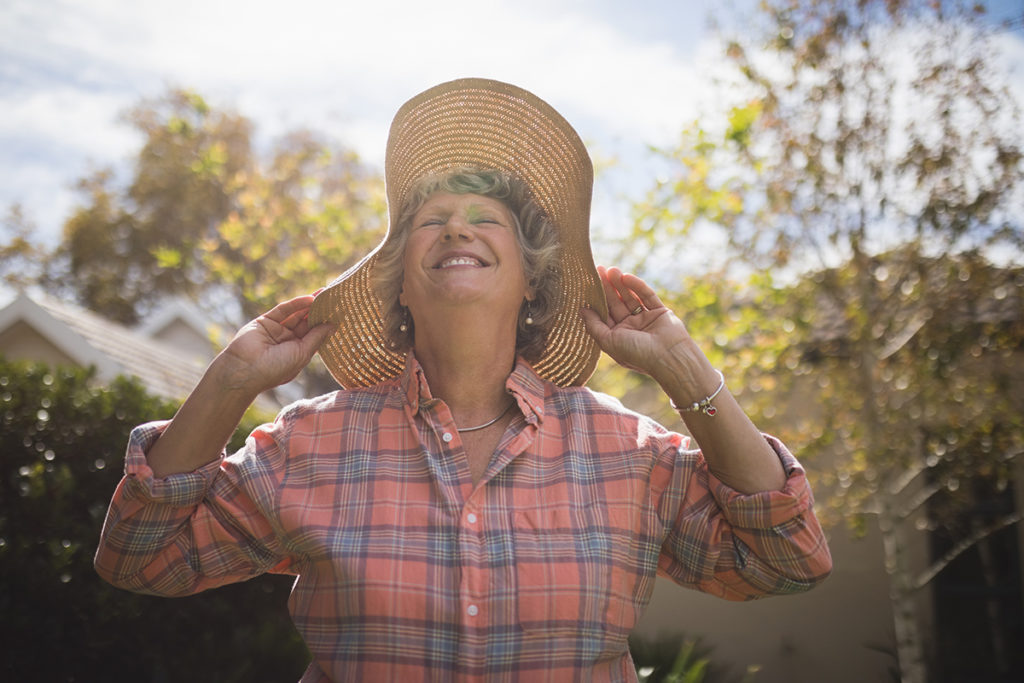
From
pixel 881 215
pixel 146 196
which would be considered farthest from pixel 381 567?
pixel 146 196

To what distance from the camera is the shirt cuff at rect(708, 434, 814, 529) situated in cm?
192

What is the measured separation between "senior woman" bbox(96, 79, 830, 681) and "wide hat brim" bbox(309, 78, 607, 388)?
0.37 ft

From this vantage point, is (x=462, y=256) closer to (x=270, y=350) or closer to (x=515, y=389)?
(x=515, y=389)

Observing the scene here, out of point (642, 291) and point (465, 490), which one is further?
point (642, 291)

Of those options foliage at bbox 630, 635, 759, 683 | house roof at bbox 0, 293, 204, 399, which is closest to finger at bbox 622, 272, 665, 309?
foliage at bbox 630, 635, 759, 683

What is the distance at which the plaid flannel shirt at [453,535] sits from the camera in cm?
185

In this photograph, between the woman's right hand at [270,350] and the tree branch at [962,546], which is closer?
the woman's right hand at [270,350]

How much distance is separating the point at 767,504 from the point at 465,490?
0.73 metres

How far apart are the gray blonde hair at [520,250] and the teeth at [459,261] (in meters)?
0.22

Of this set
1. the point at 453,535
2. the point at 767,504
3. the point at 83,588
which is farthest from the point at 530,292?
the point at 83,588

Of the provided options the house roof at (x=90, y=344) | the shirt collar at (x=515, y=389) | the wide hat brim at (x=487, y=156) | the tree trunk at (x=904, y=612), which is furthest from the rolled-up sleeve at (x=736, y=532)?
the house roof at (x=90, y=344)

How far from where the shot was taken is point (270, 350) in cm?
213

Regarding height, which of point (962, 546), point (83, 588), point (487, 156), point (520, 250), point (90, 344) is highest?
point (90, 344)

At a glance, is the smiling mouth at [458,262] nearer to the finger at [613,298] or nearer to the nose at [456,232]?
the nose at [456,232]
